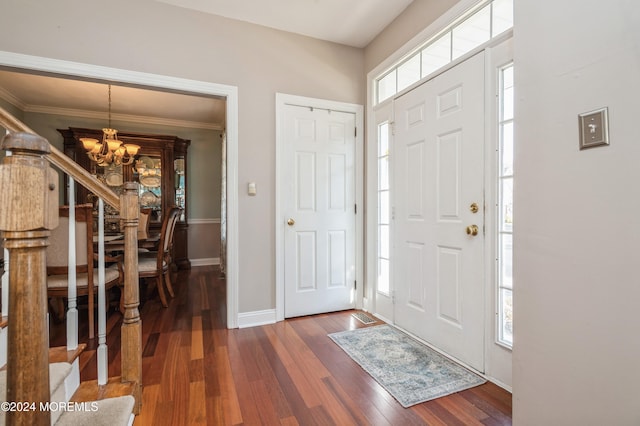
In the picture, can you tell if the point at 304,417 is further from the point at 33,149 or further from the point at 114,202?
the point at 33,149

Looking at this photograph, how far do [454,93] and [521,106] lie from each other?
84 centimetres

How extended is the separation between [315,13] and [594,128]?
7.65 ft

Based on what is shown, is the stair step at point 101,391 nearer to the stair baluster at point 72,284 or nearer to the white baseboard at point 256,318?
the stair baluster at point 72,284

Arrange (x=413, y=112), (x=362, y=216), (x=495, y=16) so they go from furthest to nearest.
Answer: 1. (x=362, y=216)
2. (x=413, y=112)
3. (x=495, y=16)

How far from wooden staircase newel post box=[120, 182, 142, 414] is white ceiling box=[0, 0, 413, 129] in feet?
5.87

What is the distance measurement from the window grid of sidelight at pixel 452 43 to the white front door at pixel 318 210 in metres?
0.61

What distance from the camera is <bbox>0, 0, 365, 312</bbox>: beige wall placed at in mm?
2199

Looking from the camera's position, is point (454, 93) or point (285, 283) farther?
point (285, 283)

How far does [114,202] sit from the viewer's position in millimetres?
1499

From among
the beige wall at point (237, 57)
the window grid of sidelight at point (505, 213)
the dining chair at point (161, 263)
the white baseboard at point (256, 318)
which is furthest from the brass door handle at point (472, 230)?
the dining chair at point (161, 263)

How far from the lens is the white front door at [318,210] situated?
287cm

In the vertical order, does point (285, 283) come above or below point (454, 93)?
below

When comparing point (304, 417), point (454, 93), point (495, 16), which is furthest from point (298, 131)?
point (304, 417)

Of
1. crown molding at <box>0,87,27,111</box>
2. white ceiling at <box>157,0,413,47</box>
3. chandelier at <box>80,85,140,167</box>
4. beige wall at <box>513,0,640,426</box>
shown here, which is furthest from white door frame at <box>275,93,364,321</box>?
crown molding at <box>0,87,27,111</box>
